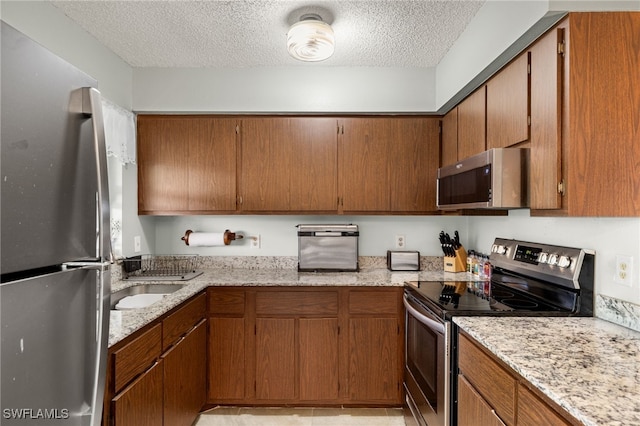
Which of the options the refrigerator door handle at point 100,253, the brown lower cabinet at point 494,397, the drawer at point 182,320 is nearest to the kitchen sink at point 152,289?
the drawer at point 182,320

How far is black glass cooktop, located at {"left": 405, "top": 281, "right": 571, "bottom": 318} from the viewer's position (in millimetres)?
1637

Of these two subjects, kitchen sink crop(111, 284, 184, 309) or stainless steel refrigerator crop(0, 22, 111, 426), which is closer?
stainless steel refrigerator crop(0, 22, 111, 426)

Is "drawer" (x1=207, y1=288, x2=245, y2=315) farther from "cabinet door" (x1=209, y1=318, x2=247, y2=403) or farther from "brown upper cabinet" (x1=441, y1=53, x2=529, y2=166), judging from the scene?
"brown upper cabinet" (x1=441, y1=53, x2=529, y2=166)

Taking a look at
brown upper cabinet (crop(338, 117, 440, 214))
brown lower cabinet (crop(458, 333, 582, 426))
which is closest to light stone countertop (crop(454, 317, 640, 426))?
brown lower cabinet (crop(458, 333, 582, 426))

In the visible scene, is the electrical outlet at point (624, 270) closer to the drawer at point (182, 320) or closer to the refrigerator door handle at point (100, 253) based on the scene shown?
the refrigerator door handle at point (100, 253)

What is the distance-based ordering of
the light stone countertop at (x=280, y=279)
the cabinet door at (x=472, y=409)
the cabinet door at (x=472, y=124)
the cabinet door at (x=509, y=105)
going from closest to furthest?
the cabinet door at (x=472, y=409), the cabinet door at (x=509, y=105), the cabinet door at (x=472, y=124), the light stone countertop at (x=280, y=279)

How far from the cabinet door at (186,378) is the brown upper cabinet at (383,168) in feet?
4.59

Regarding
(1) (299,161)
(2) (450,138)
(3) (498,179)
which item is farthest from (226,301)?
(2) (450,138)

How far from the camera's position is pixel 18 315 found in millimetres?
713

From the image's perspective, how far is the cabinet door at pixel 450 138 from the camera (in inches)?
95.7

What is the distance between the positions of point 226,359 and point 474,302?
5.45ft

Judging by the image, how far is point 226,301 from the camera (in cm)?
244

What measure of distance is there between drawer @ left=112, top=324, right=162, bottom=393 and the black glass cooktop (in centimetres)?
136

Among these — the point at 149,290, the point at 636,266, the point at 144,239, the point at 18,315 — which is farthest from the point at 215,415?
the point at 636,266
